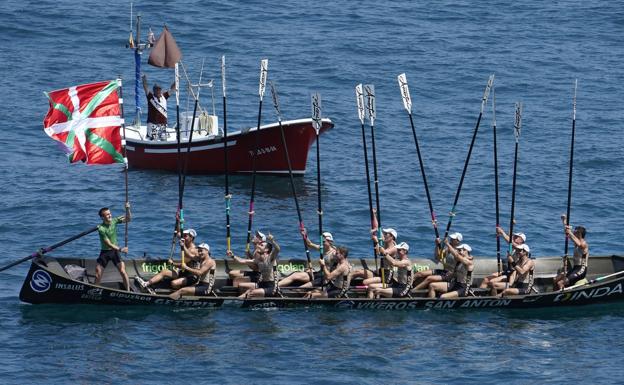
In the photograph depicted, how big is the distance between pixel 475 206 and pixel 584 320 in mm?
11824

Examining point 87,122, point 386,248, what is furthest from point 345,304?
point 87,122

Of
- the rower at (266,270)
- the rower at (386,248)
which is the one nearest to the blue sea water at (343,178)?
the rower at (266,270)

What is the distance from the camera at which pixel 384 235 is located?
44031mm

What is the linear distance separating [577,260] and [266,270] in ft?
30.6

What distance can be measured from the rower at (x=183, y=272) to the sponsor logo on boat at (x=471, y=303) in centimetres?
701

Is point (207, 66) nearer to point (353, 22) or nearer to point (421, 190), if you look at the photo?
point (353, 22)

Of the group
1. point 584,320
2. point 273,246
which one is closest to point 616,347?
point 584,320

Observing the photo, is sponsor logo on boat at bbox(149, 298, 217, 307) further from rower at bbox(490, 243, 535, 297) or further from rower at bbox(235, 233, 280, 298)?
rower at bbox(490, 243, 535, 297)

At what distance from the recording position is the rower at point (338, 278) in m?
43.2

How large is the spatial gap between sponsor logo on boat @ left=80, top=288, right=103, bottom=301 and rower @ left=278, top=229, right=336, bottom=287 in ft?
17.7

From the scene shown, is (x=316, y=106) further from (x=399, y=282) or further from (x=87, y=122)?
(x=87, y=122)

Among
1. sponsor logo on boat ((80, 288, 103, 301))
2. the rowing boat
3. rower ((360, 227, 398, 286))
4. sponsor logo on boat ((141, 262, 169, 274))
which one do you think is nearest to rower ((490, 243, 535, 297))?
the rowing boat

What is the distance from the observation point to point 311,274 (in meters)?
44.4

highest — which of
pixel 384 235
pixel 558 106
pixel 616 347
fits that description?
pixel 558 106
